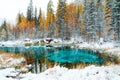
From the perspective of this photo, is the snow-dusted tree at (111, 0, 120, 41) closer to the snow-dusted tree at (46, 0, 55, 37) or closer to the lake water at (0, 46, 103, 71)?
the lake water at (0, 46, 103, 71)

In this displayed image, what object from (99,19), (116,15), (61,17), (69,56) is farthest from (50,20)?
(69,56)

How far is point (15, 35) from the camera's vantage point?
99875 millimetres

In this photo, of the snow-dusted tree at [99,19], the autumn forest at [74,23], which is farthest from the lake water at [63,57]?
the snow-dusted tree at [99,19]

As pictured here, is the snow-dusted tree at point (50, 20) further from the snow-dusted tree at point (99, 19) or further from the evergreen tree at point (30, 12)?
the snow-dusted tree at point (99, 19)

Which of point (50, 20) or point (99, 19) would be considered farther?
point (50, 20)

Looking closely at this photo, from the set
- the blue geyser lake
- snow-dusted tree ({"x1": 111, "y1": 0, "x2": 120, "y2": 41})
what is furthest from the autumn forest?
the blue geyser lake

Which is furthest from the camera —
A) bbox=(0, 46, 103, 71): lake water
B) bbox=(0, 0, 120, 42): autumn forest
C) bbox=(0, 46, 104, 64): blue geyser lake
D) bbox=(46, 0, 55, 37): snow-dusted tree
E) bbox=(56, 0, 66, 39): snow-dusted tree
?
bbox=(46, 0, 55, 37): snow-dusted tree

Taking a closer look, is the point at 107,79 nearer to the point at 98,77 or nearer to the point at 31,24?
the point at 98,77

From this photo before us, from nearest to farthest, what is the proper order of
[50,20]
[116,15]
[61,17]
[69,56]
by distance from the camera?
[69,56] → [116,15] → [61,17] → [50,20]

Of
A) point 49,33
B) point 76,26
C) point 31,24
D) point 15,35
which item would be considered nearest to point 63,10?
point 76,26

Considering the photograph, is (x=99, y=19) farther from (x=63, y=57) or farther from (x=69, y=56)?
(x=63, y=57)

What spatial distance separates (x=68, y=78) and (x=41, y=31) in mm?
71511

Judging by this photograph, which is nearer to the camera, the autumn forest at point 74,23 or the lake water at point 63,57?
the lake water at point 63,57

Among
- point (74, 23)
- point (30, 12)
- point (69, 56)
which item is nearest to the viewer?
point (69, 56)
